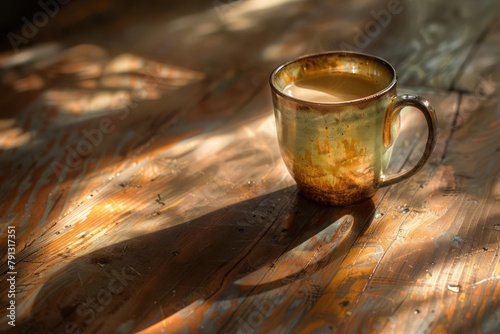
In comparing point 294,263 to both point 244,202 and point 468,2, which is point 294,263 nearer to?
point 244,202

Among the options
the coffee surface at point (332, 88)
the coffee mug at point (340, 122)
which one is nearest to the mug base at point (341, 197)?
the coffee mug at point (340, 122)

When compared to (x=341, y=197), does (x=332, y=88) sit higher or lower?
higher

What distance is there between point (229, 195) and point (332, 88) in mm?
212

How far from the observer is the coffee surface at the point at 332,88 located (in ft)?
2.62

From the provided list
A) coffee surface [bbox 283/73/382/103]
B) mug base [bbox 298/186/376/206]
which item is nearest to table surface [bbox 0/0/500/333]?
mug base [bbox 298/186/376/206]

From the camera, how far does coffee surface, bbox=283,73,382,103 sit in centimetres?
80

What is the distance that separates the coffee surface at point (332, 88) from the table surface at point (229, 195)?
0.14 meters

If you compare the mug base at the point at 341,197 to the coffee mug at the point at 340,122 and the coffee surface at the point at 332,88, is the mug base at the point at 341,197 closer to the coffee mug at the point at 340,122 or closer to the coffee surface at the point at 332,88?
the coffee mug at the point at 340,122

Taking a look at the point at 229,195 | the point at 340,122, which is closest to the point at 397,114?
the point at 340,122

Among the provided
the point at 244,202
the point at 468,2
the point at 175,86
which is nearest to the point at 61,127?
the point at 175,86

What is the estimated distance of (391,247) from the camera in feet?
2.39

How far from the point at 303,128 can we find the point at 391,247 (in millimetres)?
185

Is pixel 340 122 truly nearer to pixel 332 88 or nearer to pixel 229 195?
pixel 332 88

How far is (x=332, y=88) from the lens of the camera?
82cm
